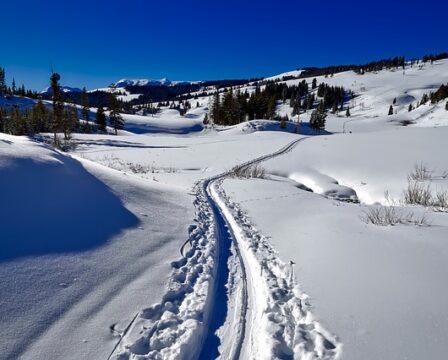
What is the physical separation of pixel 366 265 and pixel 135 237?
4.62 metres

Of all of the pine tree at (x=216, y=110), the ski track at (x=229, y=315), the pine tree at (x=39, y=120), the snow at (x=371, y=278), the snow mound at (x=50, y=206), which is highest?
the pine tree at (x=216, y=110)

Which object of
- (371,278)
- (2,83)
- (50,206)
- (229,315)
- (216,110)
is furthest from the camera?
(2,83)

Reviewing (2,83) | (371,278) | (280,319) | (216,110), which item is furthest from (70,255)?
(2,83)

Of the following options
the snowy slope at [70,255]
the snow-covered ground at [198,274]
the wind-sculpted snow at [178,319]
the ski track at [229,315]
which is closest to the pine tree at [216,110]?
the snow-covered ground at [198,274]

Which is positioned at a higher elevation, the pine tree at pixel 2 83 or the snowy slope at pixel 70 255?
the pine tree at pixel 2 83

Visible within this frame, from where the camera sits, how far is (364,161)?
21.2 meters

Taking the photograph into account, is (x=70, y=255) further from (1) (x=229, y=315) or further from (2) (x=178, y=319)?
(1) (x=229, y=315)

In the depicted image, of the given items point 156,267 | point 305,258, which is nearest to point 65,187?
point 156,267

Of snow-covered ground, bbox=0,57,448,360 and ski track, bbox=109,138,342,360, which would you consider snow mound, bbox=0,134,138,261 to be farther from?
ski track, bbox=109,138,342,360

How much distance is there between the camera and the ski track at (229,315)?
11.6ft

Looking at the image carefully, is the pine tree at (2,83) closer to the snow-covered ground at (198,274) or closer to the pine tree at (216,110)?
the pine tree at (216,110)

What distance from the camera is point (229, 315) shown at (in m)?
4.33

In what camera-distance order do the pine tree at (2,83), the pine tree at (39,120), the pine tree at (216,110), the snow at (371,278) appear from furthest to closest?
the pine tree at (2,83) < the pine tree at (216,110) < the pine tree at (39,120) < the snow at (371,278)

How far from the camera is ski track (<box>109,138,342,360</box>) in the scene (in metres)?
3.54
